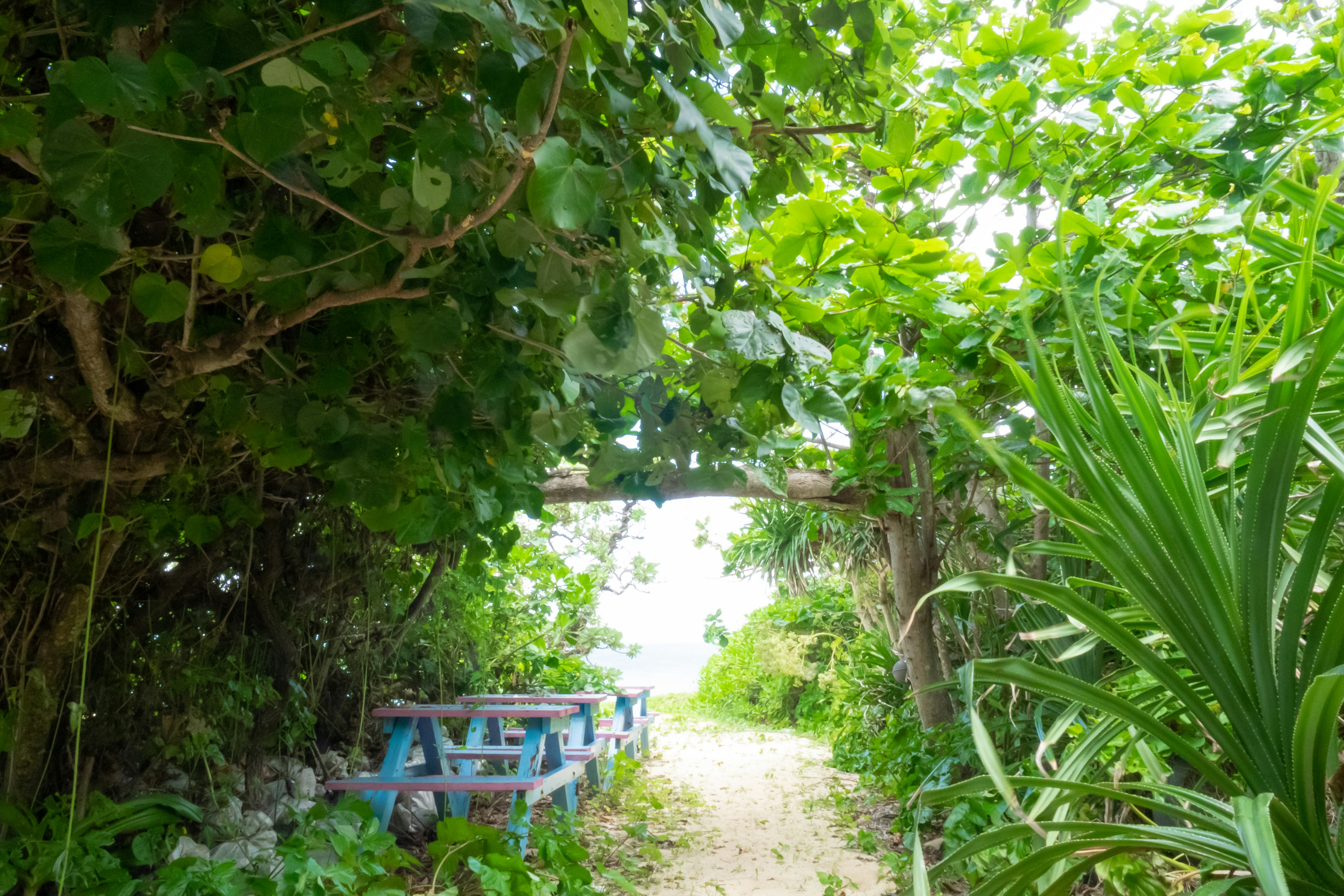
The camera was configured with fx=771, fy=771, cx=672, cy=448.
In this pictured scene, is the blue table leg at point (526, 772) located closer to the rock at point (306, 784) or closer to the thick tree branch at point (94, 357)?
the rock at point (306, 784)

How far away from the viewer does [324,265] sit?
877 millimetres

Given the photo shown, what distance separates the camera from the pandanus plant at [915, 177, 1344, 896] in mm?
761

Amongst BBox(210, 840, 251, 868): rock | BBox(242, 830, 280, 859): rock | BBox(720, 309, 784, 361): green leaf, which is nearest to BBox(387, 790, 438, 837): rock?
BBox(242, 830, 280, 859): rock

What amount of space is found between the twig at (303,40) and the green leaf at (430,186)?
0.12 meters

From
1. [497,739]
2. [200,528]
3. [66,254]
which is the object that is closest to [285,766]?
[497,739]

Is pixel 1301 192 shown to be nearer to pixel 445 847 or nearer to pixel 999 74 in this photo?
pixel 999 74

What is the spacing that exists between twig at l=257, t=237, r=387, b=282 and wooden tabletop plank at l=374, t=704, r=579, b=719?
1.90 meters

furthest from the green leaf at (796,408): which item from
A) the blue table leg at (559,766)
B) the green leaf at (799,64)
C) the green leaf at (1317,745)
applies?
the blue table leg at (559,766)

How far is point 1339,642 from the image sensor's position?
0.78 m

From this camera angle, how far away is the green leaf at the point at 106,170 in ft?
2.20

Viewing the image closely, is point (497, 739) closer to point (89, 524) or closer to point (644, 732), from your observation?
point (644, 732)

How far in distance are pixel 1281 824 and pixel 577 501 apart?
196 cm

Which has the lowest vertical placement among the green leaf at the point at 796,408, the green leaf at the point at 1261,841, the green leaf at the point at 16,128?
the green leaf at the point at 1261,841

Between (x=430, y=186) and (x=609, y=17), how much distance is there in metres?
0.25
